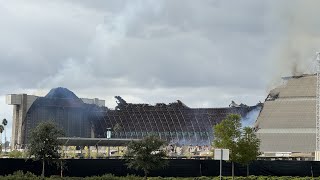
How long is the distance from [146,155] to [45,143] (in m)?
9.78

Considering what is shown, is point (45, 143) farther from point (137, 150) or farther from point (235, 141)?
point (235, 141)

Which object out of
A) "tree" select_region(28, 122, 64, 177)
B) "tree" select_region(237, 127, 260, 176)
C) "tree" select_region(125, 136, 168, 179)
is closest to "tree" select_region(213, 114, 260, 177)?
"tree" select_region(237, 127, 260, 176)

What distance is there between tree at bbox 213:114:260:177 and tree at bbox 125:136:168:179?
7.56 m

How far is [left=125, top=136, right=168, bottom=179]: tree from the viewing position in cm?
Result: 5896

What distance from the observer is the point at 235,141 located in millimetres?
65875

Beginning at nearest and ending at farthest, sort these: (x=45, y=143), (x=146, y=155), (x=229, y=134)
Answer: (x=45, y=143) < (x=146, y=155) < (x=229, y=134)

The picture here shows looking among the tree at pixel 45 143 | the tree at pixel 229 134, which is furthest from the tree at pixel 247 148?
the tree at pixel 45 143

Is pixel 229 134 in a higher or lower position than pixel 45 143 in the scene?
higher

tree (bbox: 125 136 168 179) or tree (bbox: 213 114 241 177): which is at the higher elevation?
tree (bbox: 213 114 241 177)

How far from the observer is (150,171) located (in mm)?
61156

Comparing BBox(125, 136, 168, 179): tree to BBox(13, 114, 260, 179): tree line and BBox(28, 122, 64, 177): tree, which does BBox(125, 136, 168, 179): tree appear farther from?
BBox(28, 122, 64, 177): tree

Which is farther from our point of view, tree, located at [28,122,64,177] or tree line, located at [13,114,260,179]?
tree line, located at [13,114,260,179]

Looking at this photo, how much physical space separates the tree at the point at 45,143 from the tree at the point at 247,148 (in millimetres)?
19027

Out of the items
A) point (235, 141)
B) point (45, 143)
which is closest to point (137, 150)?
point (45, 143)
